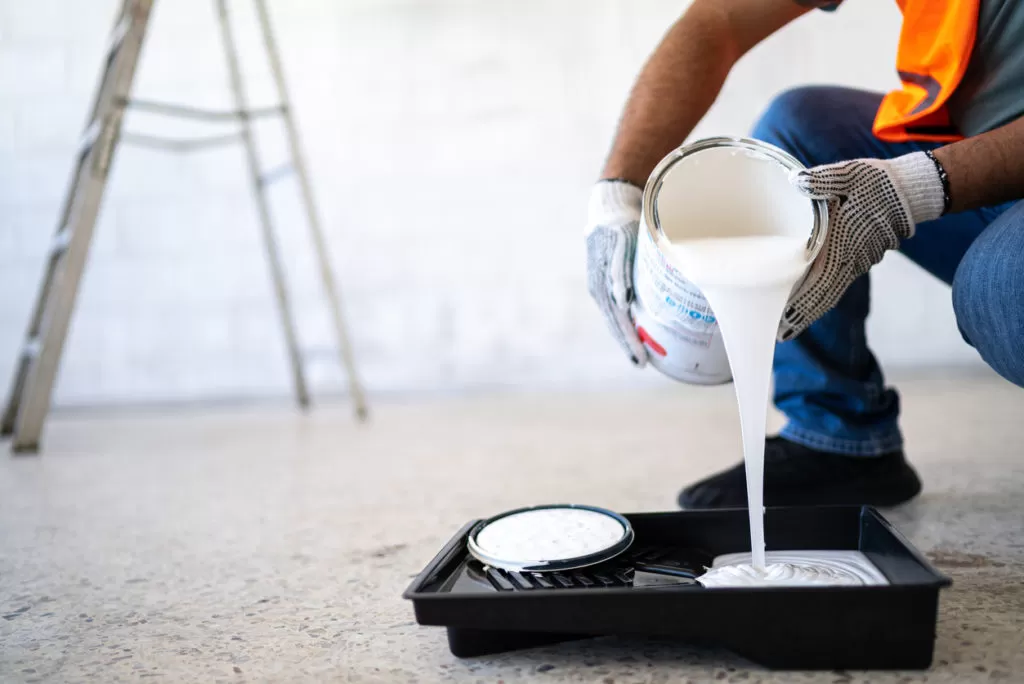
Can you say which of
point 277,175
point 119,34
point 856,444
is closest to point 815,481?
point 856,444

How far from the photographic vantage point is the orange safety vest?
1.01 meters

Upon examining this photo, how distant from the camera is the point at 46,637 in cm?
83

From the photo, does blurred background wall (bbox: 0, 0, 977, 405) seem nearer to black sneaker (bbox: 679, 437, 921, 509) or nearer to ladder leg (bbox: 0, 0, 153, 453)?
ladder leg (bbox: 0, 0, 153, 453)

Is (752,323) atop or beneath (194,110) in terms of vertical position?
beneath

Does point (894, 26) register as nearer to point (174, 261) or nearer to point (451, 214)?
point (451, 214)

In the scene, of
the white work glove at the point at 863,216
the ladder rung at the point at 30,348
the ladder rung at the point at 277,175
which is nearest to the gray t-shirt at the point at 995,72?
the white work glove at the point at 863,216

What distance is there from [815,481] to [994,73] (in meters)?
0.57

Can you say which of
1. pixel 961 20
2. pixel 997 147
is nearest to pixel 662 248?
pixel 997 147

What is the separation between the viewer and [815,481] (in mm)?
1168

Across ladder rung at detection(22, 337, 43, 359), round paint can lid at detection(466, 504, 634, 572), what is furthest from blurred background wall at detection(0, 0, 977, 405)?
A: round paint can lid at detection(466, 504, 634, 572)

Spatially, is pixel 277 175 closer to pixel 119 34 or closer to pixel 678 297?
pixel 119 34

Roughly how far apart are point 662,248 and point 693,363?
0.17 metres

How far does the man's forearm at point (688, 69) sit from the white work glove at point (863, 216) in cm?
32

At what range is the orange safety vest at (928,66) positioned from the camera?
3.32 feet
